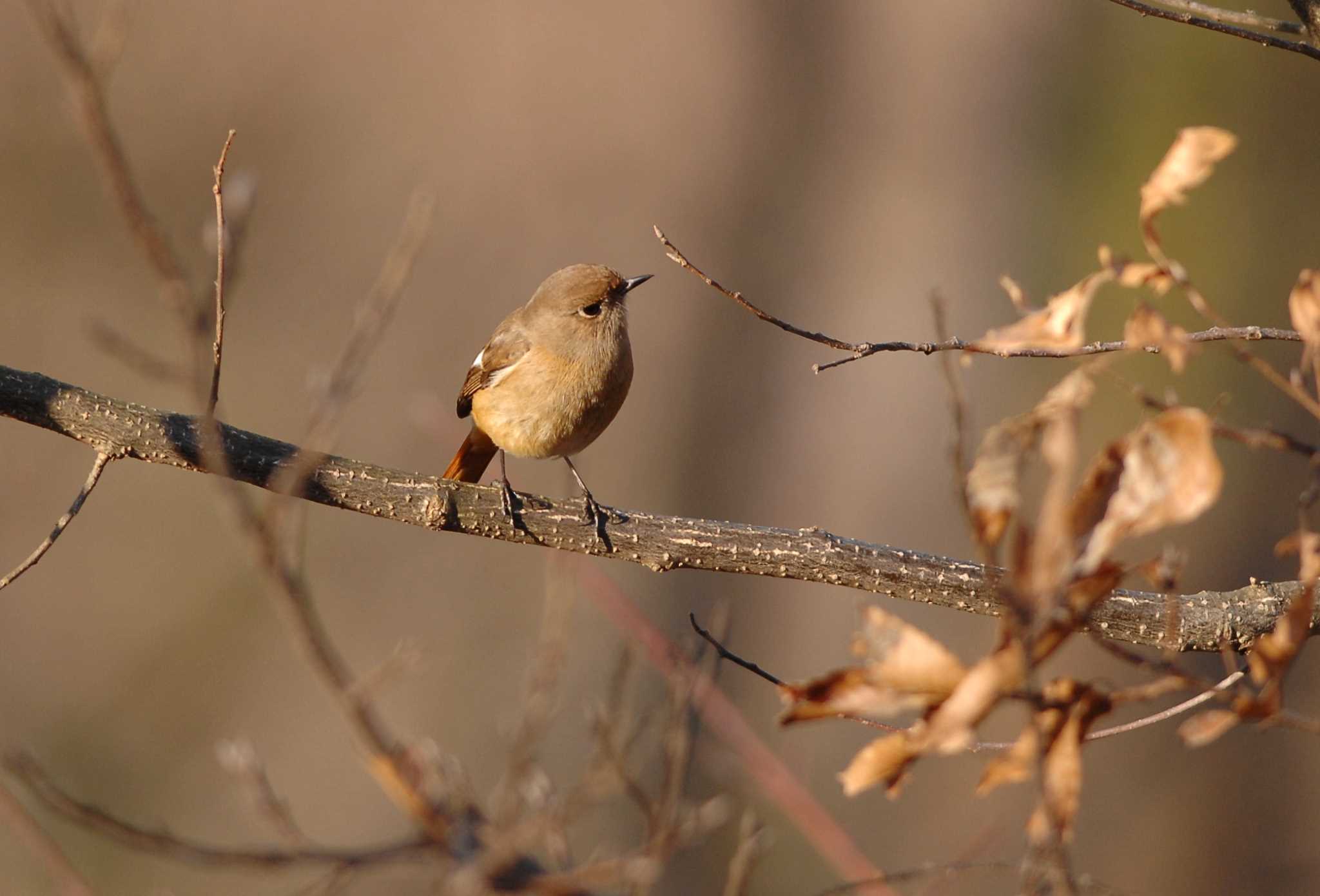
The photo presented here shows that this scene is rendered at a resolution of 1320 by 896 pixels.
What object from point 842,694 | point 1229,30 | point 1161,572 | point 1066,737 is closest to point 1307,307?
point 1161,572

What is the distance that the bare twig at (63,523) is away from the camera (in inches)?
94.3

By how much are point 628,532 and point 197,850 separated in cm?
149

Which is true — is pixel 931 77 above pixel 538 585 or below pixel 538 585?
above

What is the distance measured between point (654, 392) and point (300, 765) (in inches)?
116

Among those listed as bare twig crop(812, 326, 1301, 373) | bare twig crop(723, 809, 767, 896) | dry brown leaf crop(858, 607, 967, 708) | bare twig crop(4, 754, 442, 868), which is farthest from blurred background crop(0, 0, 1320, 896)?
dry brown leaf crop(858, 607, 967, 708)

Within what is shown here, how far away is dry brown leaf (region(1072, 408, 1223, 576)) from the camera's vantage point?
1.15 m

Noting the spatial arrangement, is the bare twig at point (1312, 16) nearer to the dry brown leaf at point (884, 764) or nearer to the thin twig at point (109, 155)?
the dry brown leaf at point (884, 764)

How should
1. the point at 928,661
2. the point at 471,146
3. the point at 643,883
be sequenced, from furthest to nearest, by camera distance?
1. the point at 471,146
2. the point at 643,883
3. the point at 928,661

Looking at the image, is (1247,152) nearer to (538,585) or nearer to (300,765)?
Result: (538,585)

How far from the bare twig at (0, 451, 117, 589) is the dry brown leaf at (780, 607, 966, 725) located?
166cm

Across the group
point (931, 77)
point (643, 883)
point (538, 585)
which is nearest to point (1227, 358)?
point (931, 77)

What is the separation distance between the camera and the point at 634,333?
299 inches

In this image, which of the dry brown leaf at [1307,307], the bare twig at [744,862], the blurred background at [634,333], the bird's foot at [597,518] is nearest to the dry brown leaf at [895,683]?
the dry brown leaf at [1307,307]

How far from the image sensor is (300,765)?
260 inches
